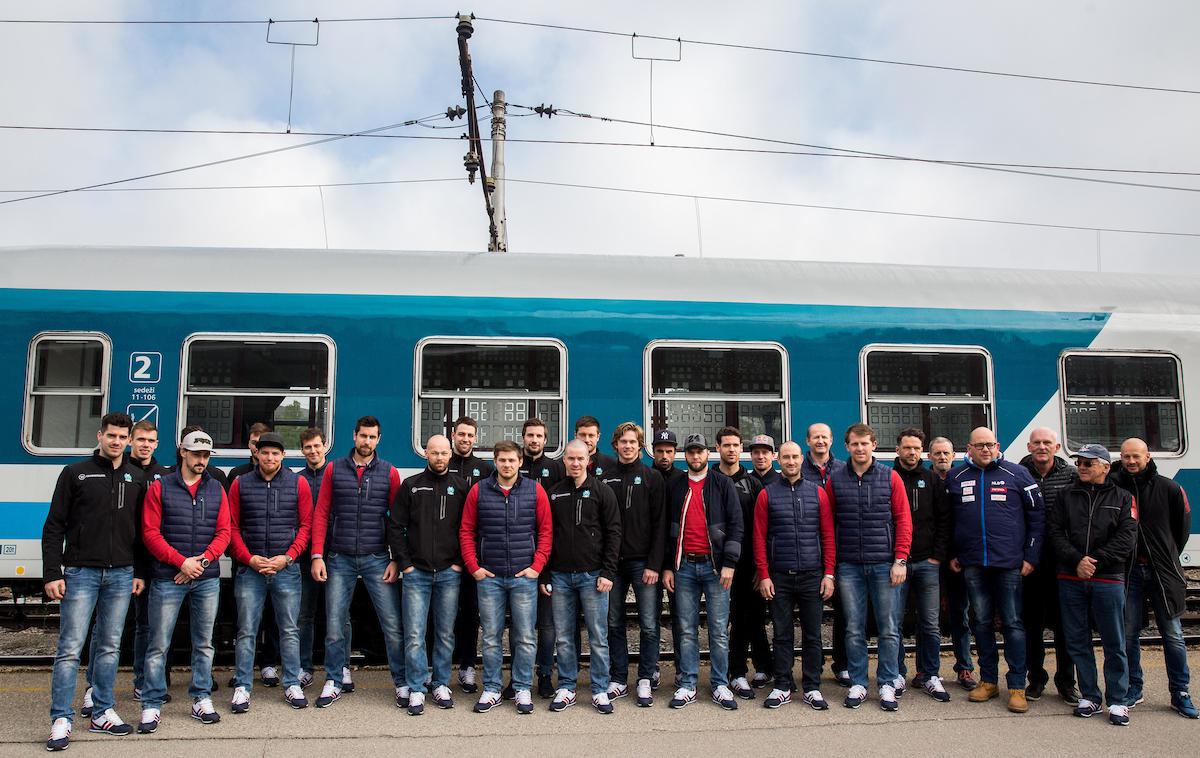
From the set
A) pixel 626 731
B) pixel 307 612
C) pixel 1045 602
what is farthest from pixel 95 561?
pixel 1045 602

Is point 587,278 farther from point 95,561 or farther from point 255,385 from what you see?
point 95,561

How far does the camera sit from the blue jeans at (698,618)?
6.36 metres

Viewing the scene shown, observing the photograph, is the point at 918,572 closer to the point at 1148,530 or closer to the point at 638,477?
the point at 1148,530

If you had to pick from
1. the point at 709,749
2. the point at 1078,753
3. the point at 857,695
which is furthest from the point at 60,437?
the point at 1078,753

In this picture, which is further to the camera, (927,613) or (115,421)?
(927,613)

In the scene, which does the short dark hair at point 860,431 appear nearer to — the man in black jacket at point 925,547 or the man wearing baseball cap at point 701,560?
the man in black jacket at point 925,547

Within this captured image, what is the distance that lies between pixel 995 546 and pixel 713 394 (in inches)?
94.7

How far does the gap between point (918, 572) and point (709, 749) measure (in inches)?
82.3

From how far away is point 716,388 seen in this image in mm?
7727

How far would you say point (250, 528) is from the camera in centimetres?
621

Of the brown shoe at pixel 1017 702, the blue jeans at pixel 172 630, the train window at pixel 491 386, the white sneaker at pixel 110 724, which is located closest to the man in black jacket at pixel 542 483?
the train window at pixel 491 386

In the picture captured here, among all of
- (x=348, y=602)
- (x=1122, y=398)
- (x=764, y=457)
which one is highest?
(x=1122, y=398)

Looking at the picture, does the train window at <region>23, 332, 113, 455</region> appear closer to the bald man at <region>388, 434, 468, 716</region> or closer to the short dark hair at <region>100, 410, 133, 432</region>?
the short dark hair at <region>100, 410, 133, 432</region>

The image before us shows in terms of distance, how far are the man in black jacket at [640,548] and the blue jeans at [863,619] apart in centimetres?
129
